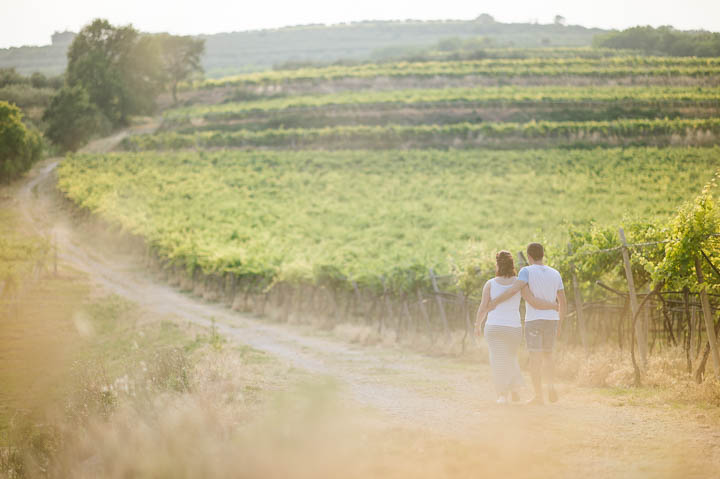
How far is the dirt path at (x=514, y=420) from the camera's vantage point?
661cm

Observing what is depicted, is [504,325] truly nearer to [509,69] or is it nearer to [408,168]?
[408,168]

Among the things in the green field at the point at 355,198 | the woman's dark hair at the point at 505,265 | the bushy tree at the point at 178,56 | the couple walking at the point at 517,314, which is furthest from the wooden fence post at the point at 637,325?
the bushy tree at the point at 178,56

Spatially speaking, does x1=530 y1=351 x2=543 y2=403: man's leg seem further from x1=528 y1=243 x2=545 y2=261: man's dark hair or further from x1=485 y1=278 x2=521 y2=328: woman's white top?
x1=528 y1=243 x2=545 y2=261: man's dark hair

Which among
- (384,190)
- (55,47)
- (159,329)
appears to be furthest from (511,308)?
(55,47)

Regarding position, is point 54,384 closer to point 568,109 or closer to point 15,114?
point 15,114

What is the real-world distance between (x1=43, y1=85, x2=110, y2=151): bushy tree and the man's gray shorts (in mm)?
62162

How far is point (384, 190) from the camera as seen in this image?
56188mm

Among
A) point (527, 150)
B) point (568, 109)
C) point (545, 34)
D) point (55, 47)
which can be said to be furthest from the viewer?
point (545, 34)

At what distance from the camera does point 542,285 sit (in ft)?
29.8

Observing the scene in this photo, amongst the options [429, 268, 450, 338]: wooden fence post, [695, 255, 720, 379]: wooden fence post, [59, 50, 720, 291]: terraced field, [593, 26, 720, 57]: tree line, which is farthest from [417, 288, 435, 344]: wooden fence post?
[593, 26, 720, 57]: tree line

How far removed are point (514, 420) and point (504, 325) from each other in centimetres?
138

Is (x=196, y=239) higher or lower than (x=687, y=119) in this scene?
lower

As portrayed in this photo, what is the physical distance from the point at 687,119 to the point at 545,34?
5215 inches

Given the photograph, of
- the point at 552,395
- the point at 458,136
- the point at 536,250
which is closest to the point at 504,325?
the point at 536,250
